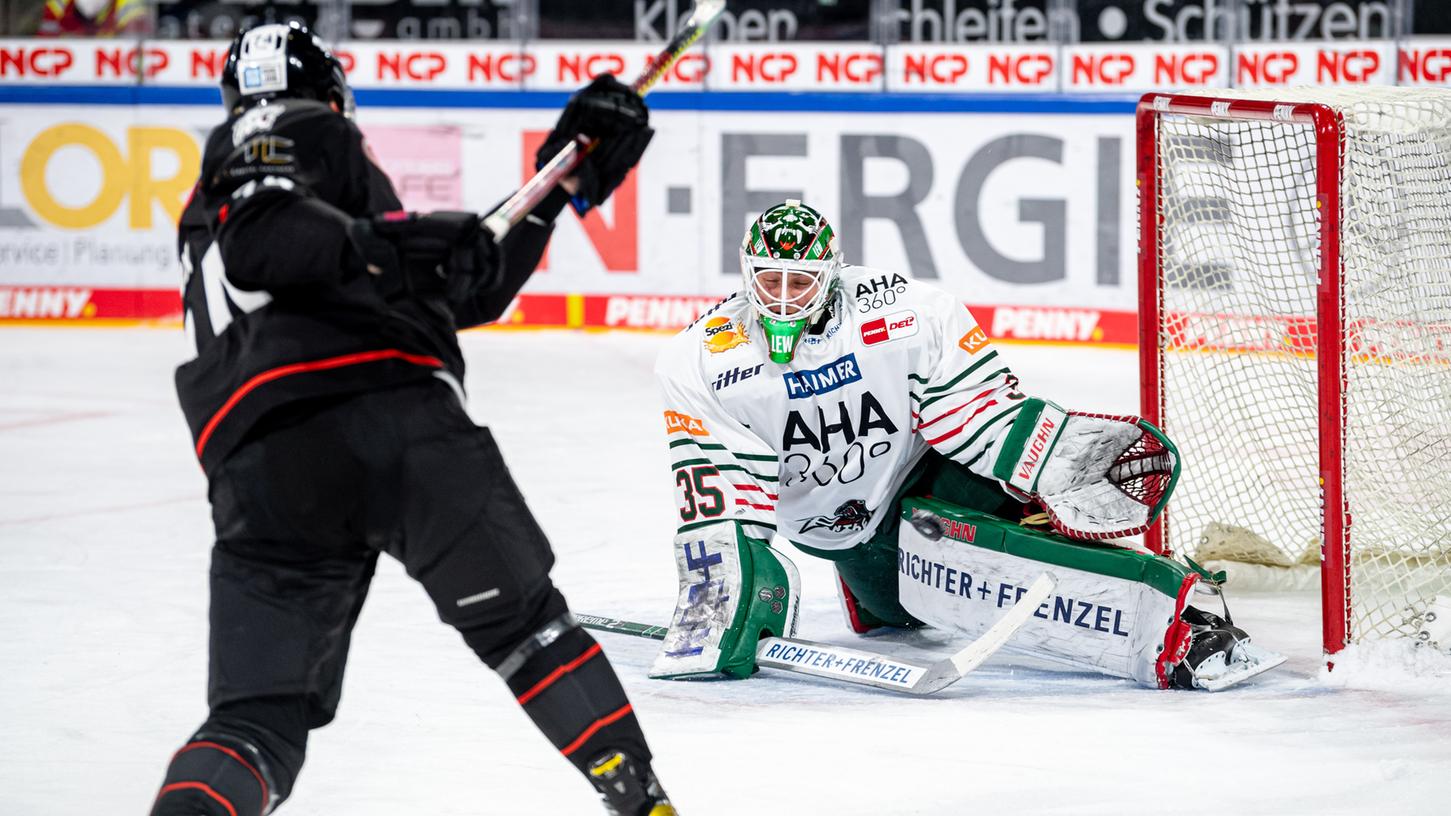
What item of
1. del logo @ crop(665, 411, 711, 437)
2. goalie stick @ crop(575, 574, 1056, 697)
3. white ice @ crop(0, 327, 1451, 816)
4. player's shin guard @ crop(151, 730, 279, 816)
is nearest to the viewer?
player's shin guard @ crop(151, 730, 279, 816)

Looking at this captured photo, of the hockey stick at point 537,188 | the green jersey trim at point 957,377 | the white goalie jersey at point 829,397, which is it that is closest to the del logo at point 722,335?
the white goalie jersey at point 829,397

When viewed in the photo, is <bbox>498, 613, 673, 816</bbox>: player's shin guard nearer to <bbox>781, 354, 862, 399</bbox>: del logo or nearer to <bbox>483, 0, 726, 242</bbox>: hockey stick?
<bbox>483, 0, 726, 242</bbox>: hockey stick

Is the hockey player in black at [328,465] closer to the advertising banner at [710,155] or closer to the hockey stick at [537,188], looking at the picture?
the hockey stick at [537,188]

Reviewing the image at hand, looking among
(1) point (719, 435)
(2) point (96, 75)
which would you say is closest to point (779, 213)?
(1) point (719, 435)

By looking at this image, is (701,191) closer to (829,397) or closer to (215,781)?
(829,397)

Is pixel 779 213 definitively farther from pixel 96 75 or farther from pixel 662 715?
pixel 96 75

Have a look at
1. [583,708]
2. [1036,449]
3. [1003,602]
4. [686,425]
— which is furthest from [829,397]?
[583,708]

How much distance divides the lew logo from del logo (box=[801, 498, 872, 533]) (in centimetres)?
35

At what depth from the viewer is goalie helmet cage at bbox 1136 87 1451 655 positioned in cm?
359

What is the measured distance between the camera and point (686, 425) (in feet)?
12.2

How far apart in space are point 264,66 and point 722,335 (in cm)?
150

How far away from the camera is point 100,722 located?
3350 millimetres

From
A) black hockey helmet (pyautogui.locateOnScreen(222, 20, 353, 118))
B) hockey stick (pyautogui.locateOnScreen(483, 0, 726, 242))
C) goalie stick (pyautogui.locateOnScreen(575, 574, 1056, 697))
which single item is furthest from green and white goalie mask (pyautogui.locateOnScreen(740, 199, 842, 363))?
black hockey helmet (pyautogui.locateOnScreen(222, 20, 353, 118))

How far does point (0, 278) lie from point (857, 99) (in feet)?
13.3
